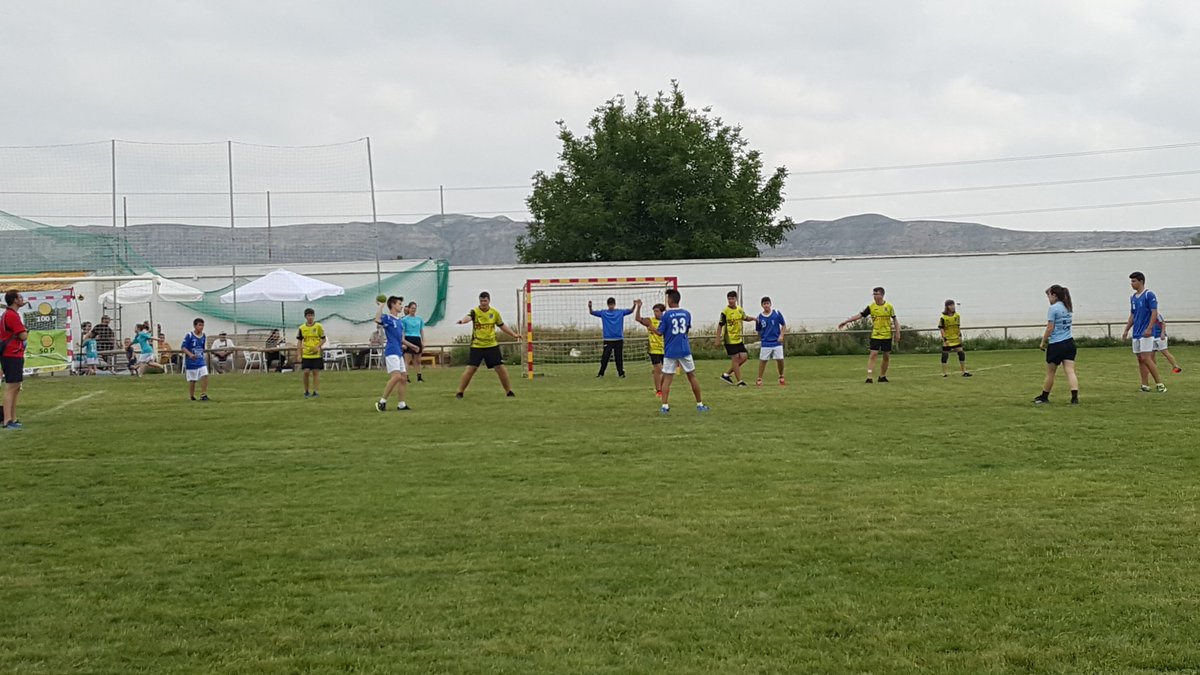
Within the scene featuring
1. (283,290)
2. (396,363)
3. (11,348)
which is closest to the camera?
(11,348)

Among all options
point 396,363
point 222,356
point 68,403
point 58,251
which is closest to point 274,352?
point 222,356

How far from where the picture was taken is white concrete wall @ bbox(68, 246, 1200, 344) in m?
36.1

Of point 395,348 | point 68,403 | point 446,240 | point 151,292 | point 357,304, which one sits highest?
point 446,240

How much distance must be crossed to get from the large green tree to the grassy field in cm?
3685

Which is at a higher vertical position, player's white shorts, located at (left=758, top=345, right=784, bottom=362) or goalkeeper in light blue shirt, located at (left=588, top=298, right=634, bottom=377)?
goalkeeper in light blue shirt, located at (left=588, top=298, right=634, bottom=377)

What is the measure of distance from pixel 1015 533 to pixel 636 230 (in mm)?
44935

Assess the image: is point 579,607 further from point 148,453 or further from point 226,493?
point 148,453

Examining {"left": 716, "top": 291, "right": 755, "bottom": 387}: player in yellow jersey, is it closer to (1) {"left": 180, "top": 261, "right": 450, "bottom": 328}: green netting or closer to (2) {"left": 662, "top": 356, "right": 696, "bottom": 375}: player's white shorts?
(2) {"left": 662, "top": 356, "right": 696, "bottom": 375}: player's white shorts

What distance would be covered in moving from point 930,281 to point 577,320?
1188cm

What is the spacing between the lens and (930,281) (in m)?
36.4

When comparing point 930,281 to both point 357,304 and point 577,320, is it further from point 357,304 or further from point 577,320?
point 357,304

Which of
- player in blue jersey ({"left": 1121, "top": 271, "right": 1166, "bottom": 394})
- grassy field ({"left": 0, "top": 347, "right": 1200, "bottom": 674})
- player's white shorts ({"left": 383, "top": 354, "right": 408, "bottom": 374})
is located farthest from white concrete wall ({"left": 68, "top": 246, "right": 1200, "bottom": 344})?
grassy field ({"left": 0, "top": 347, "right": 1200, "bottom": 674})

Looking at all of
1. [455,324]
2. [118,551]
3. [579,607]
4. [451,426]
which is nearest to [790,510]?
[579,607]

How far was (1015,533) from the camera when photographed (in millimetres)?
7203
